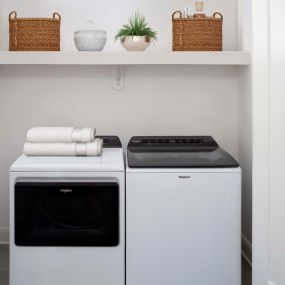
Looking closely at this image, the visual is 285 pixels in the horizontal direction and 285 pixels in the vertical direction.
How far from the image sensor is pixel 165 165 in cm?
272

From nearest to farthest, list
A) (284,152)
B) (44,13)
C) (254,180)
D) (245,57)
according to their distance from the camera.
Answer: (284,152) < (254,180) < (245,57) < (44,13)

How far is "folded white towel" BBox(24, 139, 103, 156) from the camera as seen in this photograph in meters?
2.91

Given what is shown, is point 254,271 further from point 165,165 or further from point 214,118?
point 214,118

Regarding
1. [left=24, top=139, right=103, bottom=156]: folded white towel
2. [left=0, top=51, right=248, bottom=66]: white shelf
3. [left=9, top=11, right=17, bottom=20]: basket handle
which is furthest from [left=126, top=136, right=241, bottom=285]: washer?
[left=9, top=11, right=17, bottom=20]: basket handle

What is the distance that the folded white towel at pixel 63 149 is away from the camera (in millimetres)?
2912

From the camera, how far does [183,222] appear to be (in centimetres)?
273

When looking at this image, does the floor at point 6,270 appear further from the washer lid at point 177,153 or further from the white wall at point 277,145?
the washer lid at point 177,153

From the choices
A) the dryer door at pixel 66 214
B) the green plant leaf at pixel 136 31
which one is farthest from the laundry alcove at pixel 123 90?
the dryer door at pixel 66 214

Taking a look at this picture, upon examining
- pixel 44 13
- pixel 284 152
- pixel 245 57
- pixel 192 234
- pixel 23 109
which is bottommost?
pixel 192 234

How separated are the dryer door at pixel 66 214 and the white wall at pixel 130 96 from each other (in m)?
0.83

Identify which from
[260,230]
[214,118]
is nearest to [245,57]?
[214,118]

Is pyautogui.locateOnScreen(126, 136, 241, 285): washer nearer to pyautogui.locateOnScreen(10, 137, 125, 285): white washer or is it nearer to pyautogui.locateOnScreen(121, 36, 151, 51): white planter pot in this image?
pyautogui.locateOnScreen(10, 137, 125, 285): white washer

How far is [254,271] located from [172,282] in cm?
42

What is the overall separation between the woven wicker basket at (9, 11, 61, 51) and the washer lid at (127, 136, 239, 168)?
0.72 meters
